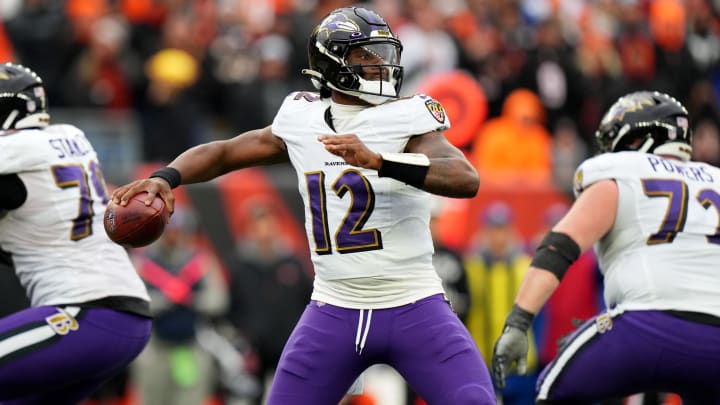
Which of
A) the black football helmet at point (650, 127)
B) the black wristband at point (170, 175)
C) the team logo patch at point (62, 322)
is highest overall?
the black football helmet at point (650, 127)

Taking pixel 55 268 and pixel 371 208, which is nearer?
pixel 371 208

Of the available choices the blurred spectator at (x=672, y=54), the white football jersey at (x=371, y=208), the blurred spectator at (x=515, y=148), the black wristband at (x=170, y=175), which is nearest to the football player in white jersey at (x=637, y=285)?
the white football jersey at (x=371, y=208)

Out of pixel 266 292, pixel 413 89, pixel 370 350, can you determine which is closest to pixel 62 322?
pixel 370 350

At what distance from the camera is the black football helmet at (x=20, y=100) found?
6230 mm

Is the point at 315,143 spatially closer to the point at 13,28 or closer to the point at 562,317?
the point at 562,317

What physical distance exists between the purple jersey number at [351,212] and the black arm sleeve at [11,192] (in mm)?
1452

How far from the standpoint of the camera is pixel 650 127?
6242 millimetres

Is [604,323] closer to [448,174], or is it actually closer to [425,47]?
[448,174]

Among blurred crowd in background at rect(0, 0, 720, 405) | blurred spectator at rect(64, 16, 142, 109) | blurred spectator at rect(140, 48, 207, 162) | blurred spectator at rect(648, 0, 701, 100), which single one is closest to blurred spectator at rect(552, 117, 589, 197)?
blurred crowd in background at rect(0, 0, 720, 405)

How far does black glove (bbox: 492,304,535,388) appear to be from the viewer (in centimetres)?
577

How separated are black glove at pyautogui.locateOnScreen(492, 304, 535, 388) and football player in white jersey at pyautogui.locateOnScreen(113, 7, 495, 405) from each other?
335 millimetres

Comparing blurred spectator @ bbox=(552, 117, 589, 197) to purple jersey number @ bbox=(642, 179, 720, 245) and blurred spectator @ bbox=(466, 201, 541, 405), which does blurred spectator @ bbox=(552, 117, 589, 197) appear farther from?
purple jersey number @ bbox=(642, 179, 720, 245)

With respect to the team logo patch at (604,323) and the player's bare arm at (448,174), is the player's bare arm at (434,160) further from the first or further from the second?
the team logo patch at (604,323)

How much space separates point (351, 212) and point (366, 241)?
14 cm
